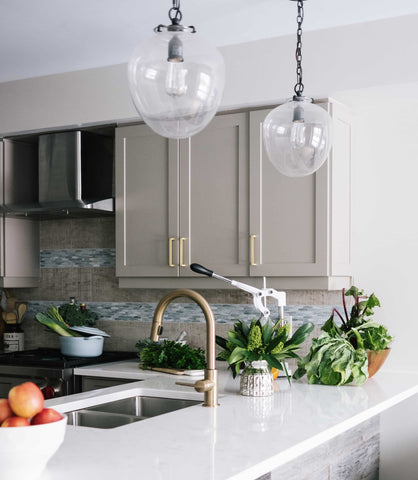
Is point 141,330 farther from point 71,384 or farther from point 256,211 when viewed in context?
point 256,211

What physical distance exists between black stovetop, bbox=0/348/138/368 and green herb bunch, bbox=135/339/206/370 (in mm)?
380

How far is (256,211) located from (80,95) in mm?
1398

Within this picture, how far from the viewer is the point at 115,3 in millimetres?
3197

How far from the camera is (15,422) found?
60.1 inches

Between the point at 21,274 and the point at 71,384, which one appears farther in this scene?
the point at 21,274

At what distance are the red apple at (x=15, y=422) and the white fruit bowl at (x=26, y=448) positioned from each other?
27mm

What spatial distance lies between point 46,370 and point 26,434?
7.63ft

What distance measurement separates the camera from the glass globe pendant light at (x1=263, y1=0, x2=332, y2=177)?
230cm

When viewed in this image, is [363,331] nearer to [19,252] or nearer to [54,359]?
[54,359]

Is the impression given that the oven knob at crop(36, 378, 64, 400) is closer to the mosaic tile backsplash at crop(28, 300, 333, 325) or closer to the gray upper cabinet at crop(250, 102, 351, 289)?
the mosaic tile backsplash at crop(28, 300, 333, 325)

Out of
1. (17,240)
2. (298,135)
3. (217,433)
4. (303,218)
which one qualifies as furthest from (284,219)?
(17,240)

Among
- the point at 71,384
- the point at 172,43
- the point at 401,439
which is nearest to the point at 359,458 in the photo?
the point at 401,439

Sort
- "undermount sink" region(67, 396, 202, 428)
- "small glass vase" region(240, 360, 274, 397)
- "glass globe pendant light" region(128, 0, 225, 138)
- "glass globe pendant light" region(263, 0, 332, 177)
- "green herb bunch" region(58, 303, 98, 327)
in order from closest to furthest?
"glass globe pendant light" region(128, 0, 225, 138), "glass globe pendant light" region(263, 0, 332, 177), "undermount sink" region(67, 396, 202, 428), "small glass vase" region(240, 360, 274, 397), "green herb bunch" region(58, 303, 98, 327)

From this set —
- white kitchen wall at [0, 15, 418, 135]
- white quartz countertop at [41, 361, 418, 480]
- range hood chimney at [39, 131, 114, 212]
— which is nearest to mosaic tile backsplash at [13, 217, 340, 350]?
range hood chimney at [39, 131, 114, 212]
